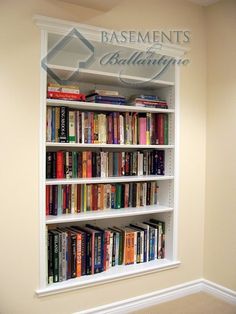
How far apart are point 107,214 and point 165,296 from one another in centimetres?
92

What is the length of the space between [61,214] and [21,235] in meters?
0.37

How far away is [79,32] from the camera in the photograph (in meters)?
2.38

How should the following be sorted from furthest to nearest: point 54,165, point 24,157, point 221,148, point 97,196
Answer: point 221,148, point 97,196, point 54,165, point 24,157

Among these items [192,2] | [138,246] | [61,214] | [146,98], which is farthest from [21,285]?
[192,2]

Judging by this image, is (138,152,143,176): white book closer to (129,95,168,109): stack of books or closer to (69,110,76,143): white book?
(129,95,168,109): stack of books

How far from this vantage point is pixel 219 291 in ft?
9.62

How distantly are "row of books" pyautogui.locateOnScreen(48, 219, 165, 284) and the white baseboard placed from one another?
0.27m

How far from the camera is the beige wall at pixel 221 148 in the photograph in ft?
9.28

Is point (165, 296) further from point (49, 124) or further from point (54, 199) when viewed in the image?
point (49, 124)

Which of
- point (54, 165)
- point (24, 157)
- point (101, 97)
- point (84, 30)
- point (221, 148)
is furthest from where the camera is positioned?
point (221, 148)

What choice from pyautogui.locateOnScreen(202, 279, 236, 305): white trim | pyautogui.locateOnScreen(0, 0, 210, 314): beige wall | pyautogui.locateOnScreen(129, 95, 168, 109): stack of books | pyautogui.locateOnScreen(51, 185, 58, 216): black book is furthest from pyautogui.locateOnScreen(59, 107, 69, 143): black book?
pyautogui.locateOnScreen(202, 279, 236, 305): white trim

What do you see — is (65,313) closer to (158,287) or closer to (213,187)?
(158,287)

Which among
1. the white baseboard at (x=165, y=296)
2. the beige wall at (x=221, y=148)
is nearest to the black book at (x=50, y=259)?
the white baseboard at (x=165, y=296)

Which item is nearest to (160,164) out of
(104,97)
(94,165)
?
(94,165)
